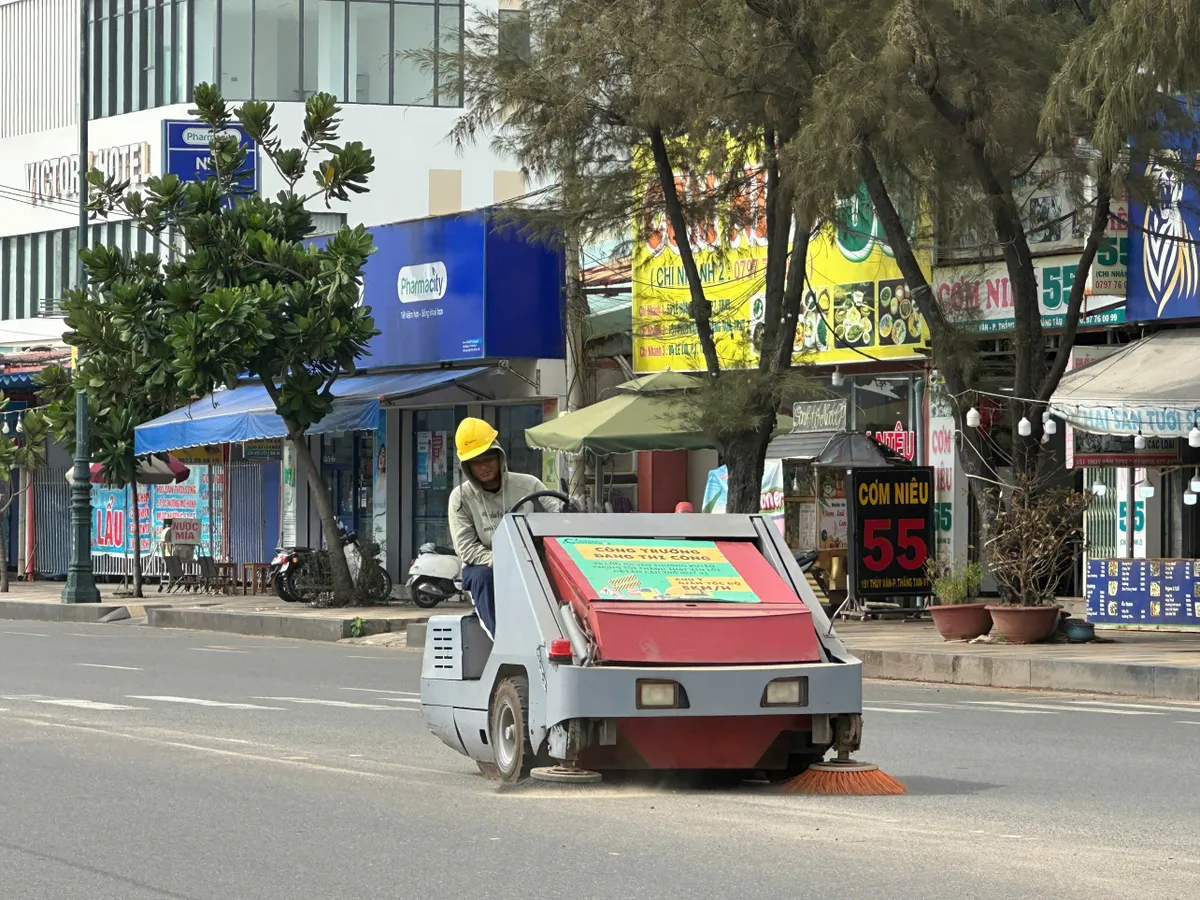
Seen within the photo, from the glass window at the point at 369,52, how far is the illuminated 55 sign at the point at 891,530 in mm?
30161

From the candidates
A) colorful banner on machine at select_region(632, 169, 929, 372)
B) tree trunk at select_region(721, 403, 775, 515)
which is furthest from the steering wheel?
colorful banner on machine at select_region(632, 169, 929, 372)

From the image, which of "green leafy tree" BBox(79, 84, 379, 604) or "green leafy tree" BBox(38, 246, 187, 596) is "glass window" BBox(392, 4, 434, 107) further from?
A: "green leafy tree" BBox(79, 84, 379, 604)

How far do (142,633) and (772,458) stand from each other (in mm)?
8552

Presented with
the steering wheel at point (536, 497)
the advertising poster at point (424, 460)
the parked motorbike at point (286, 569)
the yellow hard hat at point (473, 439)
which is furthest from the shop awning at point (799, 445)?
the yellow hard hat at point (473, 439)

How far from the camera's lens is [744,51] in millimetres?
20266

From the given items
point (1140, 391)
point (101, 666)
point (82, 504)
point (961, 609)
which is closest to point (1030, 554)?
point (961, 609)

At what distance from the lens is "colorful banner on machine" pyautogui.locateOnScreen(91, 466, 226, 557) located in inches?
1487

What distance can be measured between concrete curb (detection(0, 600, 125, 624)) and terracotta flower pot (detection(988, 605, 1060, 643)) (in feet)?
50.5

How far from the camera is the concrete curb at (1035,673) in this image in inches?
653

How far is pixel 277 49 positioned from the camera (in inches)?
1975

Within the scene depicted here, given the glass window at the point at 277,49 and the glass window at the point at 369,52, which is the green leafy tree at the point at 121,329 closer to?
the glass window at the point at 277,49

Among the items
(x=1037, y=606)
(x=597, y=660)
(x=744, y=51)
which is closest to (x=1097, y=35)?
(x=744, y=51)

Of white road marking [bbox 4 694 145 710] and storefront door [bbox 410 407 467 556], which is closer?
white road marking [bbox 4 694 145 710]

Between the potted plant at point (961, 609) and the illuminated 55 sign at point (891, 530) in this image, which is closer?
the potted plant at point (961, 609)
